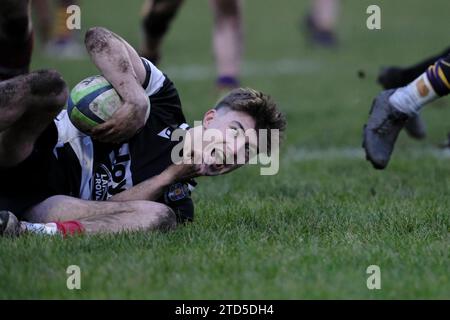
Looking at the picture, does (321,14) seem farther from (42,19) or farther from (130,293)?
(130,293)

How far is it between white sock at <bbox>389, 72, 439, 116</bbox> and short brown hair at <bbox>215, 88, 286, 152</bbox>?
0.91 m

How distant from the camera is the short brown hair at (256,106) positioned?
4.00m

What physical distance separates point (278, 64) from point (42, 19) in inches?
119

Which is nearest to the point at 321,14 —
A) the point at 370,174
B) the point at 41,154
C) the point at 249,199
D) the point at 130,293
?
the point at 370,174

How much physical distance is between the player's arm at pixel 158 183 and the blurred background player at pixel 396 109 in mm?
1293

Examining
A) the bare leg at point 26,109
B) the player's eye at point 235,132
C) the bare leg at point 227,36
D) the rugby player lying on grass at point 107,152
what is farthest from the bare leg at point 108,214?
the bare leg at point 227,36

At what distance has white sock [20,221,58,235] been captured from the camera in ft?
12.1

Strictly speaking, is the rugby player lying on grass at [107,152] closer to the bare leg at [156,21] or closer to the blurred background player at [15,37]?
the blurred background player at [15,37]

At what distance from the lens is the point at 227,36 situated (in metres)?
7.69

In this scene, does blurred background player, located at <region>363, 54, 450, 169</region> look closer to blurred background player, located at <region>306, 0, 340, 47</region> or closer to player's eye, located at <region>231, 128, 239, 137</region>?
player's eye, located at <region>231, 128, 239, 137</region>

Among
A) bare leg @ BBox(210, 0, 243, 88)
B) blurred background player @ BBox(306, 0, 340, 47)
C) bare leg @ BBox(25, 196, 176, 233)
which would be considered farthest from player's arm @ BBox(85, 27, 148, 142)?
blurred background player @ BBox(306, 0, 340, 47)

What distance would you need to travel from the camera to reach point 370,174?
552cm

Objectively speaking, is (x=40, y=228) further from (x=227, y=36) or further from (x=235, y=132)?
(x=227, y=36)

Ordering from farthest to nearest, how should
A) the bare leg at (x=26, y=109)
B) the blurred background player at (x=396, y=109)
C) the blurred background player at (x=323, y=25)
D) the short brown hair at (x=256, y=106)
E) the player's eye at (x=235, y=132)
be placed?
1. the blurred background player at (x=323, y=25)
2. the blurred background player at (x=396, y=109)
3. the short brown hair at (x=256, y=106)
4. the player's eye at (x=235, y=132)
5. the bare leg at (x=26, y=109)
